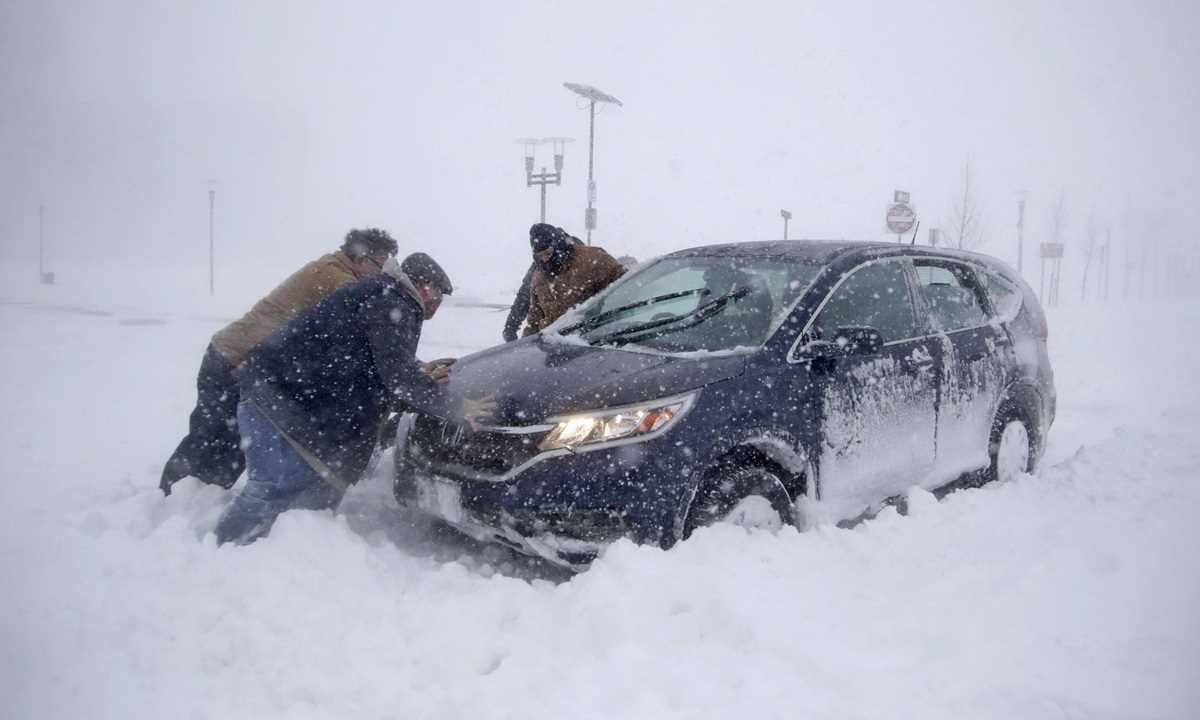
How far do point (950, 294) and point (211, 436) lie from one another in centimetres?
429

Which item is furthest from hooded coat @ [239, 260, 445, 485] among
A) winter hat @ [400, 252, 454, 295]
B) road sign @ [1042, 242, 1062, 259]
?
road sign @ [1042, 242, 1062, 259]

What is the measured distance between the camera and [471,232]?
71.9 metres

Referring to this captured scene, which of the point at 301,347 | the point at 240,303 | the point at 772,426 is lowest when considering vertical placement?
the point at 240,303

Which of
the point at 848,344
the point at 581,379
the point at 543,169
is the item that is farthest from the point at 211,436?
the point at 543,169

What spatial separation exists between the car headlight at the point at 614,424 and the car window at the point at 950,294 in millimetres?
2065

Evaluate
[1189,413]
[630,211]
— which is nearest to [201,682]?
[1189,413]

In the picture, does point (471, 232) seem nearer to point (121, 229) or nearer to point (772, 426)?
point (121, 229)

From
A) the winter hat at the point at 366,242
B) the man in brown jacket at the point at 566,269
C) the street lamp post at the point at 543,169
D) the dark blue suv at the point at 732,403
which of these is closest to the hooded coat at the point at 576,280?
the man in brown jacket at the point at 566,269

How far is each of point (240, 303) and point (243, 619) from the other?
2841 cm

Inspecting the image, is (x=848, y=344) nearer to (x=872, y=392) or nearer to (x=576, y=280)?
(x=872, y=392)

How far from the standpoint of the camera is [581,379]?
3.35m

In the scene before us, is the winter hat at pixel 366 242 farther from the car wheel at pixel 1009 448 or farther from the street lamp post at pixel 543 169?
the street lamp post at pixel 543 169

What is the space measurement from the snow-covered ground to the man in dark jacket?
219 millimetres

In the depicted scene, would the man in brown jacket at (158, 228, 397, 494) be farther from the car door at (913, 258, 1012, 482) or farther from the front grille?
the car door at (913, 258, 1012, 482)
